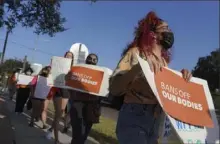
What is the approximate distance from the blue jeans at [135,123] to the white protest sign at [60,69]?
4.34m

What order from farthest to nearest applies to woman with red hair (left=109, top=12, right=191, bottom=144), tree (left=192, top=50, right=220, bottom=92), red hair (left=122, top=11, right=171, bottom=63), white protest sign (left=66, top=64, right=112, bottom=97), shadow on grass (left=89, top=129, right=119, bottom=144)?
tree (left=192, top=50, right=220, bottom=92) < shadow on grass (left=89, top=129, right=119, bottom=144) < white protest sign (left=66, top=64, right=112, bottom=97) < red hair (left=122, top=11, right=171, bottom=63) < woman with red hair (left=109, top=12, right=191, bottom=144)

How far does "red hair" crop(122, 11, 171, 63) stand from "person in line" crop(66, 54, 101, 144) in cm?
253

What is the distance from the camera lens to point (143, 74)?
3377 millimetres

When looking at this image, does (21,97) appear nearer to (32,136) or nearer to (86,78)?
(32,136)

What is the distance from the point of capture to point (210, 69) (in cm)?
8675

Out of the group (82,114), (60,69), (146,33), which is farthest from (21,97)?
(146,33)

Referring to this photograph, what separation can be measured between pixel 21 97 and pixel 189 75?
36.0 ft

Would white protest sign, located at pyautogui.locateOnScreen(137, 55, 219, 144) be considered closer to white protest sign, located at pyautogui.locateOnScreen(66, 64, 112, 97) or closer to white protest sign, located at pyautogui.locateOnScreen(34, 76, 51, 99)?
white protest sign, located at pyautogui.locateOnScreen(66, 64, 112, 97)

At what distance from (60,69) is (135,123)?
4696mm

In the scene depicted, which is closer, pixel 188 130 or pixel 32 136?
pixel 188 130

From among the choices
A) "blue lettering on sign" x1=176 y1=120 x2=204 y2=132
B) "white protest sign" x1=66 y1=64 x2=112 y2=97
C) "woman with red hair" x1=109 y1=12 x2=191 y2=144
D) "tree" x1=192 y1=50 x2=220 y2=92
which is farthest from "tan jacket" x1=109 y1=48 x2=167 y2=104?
"tree" x1=192 y1=50 x2=220 y2=92

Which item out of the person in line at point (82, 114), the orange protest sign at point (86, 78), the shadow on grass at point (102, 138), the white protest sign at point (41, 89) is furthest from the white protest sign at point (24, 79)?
the person in line at point (82, 114)

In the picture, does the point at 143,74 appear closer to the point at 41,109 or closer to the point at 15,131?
the point at 15,131

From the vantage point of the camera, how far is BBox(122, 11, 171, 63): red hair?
11.8 ft
